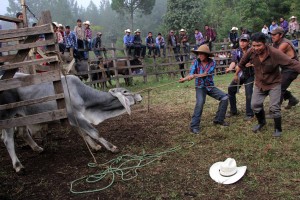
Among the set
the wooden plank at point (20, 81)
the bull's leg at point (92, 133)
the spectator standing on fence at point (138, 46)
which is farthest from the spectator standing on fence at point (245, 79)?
the spectator standing on fence at point (138, 46)

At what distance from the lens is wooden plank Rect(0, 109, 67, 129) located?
4609 millimetres

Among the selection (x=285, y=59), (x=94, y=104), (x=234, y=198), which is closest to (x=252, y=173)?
(x=234, y=198)

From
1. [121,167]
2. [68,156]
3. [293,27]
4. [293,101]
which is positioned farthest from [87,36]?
[293,27]

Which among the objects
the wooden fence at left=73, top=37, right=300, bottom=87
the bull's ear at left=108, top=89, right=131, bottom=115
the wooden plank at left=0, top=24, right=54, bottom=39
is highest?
the wooden plank at left=0, top=24, right=54, bottom=39

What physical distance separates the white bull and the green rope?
0.49 meters

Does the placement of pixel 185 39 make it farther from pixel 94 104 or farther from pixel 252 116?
pixel 94 104

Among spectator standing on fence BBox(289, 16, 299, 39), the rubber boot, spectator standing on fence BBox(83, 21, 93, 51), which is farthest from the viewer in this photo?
spectator standing on fence BBox(289, 16, 299, 39)

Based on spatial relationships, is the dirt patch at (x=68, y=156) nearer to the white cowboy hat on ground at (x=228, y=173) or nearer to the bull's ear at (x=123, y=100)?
the bull's ear at (x=123, y=100)

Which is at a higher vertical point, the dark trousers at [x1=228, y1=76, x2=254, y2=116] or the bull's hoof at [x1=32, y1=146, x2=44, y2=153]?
the dark trousers at [x1=228, y1=76, x2=254, y2=116]

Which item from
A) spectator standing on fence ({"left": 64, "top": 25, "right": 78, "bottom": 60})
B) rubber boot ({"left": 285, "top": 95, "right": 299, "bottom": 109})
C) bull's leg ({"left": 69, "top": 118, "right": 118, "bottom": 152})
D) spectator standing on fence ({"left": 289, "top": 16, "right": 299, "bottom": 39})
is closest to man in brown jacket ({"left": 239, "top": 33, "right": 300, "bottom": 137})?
rubber boot ({"left": 285, "top": 95, "right": 299, "bottom": 109})

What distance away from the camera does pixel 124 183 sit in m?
4.27

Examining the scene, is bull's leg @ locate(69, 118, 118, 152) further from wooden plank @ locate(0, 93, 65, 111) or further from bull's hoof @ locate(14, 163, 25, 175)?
bull's hoof @ locate(14, 163, 25, 175)

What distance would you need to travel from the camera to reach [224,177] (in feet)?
13.3

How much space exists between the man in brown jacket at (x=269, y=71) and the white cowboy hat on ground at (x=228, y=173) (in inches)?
66.9
